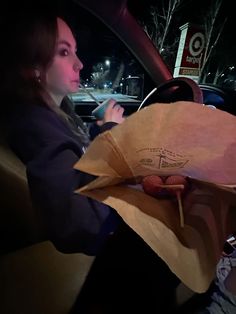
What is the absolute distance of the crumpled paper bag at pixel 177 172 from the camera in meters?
0.50

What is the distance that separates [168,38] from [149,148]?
13047 mm

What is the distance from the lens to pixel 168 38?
12531mm

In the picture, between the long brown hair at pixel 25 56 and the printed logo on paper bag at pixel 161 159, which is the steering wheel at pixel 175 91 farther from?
the printed logo on paper bag at pixel 161 159

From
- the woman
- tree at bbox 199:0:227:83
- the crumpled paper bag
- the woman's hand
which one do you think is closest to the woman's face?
the woman

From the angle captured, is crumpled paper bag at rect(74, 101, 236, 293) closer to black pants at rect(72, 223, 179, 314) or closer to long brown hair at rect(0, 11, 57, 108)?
black pants at rect(72, 223, 179, 314)

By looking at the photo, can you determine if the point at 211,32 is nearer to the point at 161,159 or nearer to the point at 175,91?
the point at 175,91

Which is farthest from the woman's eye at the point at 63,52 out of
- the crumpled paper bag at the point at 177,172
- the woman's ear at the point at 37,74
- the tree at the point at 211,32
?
the tree at the point at 211,32

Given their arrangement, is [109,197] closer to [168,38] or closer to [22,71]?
[22,71]

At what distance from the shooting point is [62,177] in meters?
0.80

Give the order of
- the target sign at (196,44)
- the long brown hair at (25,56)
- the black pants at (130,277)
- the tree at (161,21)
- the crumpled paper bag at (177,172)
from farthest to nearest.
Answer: the tree at (161,21), the target sign at (196,44), the long brown hair at (25,56), the black pants at (130,277), the crumpled paper bag at (177,172)

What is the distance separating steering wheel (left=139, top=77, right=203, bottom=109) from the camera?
4.84 feet

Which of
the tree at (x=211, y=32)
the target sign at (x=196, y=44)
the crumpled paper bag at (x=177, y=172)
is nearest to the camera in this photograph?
the crumpled paper bag at (x=177, y=172)

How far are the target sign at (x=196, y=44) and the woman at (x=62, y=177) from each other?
14.0ft

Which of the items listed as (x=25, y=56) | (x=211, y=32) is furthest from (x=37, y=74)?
(x=211, y=32)
